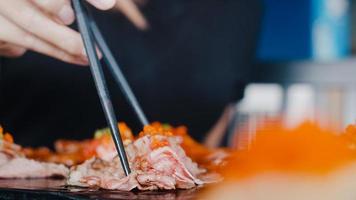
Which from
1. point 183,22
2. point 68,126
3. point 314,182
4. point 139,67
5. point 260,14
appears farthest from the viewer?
point 260,14

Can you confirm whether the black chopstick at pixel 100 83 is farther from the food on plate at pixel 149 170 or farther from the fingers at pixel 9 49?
the fingers at pixel 9 49

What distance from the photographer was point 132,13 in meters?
4.41

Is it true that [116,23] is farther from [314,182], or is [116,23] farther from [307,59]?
[314,182]

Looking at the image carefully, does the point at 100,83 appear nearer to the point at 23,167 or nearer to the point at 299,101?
the point at 23,167

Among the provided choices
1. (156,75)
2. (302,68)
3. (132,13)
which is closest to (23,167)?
(132,13)

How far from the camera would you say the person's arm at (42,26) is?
8.30ft

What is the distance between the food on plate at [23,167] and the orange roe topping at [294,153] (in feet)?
2.26


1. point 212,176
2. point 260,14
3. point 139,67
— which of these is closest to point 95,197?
point 212,176

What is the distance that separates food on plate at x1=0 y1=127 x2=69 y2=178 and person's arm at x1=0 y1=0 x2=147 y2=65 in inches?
17.5

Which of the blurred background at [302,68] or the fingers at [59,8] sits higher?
the blurred background at [302,68]

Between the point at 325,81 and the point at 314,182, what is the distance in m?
3.25

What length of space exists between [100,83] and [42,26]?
0.56 metres

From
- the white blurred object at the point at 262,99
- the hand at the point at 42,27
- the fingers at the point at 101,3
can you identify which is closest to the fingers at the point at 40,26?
the hand at the point at 42,27

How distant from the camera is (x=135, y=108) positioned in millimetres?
2580
